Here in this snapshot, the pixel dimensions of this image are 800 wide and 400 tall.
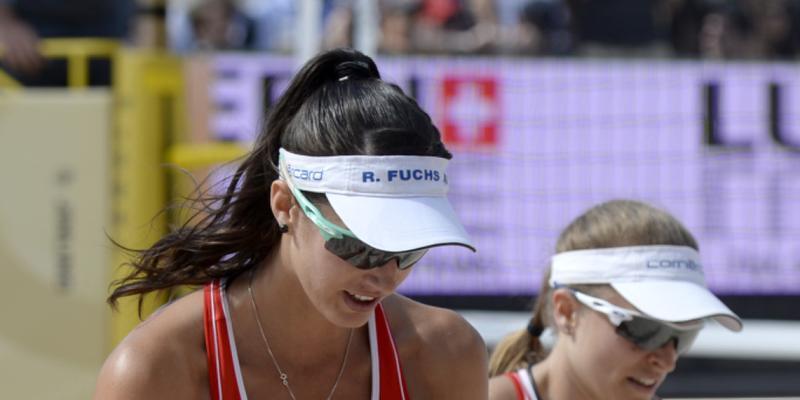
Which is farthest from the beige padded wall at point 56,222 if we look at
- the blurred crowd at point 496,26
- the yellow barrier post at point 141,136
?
the blurred crowd at point 496,26

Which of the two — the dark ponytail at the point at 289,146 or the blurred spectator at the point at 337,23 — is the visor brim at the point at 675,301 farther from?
the blurred spectator at the point at 337,23

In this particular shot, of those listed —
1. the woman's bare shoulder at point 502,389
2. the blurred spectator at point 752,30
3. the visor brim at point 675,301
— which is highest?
the blurred spectator at point 752,30

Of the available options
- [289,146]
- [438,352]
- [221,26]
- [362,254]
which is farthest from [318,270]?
[221,26]

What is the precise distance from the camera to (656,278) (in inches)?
116

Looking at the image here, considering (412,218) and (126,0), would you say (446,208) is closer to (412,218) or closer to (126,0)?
(412,218)

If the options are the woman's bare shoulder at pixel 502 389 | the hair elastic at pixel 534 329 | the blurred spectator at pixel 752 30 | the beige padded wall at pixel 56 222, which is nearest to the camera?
the woman's bare shoulder at pixel 502 389

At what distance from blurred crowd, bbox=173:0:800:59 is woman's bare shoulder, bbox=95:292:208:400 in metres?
4.59

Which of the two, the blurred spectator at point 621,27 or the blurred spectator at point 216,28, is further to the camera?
the blurred spectator at point 216,28

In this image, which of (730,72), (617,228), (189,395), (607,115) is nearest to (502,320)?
(607,115)

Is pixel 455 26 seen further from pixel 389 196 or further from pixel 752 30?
pixel 389 196

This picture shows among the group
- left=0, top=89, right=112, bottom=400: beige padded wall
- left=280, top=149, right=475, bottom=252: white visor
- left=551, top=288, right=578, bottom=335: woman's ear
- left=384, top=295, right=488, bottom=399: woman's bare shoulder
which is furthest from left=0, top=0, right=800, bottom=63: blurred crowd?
left=280, top=149, right=475, bottom=252: white visor

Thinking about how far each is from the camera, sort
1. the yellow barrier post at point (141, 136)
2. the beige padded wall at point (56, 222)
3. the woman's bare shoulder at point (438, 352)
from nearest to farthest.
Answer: the woman's bare shoulder at point (438, 352) → the yellow barrier post at point (141, 136) → the beige padded wall at point (56, 222)

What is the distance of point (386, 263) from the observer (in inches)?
84.0

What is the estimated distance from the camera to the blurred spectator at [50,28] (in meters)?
6.07
